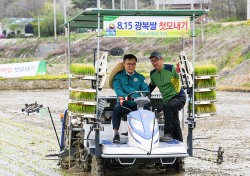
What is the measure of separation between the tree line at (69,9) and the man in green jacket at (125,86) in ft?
199

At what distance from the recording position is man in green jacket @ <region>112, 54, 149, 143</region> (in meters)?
11.3

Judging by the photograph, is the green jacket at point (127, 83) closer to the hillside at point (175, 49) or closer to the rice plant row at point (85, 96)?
the rice plant row at point (85, 96)

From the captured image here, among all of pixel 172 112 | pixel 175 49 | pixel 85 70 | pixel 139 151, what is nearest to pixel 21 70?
pixel 175 49

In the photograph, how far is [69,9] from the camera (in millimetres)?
121750

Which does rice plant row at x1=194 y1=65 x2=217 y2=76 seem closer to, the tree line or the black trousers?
the black trousers

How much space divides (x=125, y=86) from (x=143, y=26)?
3.66 ft

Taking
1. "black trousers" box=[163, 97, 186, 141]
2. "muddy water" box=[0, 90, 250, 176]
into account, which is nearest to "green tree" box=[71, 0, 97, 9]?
"muddy water" box=[0, 90, 250, 176]

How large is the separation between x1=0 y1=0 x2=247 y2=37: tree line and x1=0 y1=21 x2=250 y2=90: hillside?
214 inches

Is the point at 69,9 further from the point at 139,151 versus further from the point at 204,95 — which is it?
the point at 139,151

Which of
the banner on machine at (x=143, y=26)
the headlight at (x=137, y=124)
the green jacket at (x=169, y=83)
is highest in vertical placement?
the banner on machine at (x=143, y=26)

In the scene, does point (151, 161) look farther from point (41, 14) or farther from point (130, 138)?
point (41, 14)

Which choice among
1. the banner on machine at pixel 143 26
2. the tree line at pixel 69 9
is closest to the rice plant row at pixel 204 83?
the banner on machine at pixel 143 26

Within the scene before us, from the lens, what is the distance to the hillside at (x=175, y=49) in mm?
42963

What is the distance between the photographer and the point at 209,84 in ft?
37.7
